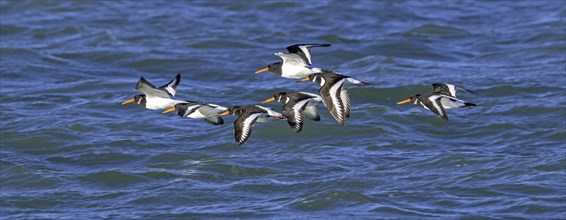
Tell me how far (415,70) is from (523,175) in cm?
668

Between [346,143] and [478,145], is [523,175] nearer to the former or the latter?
[478,145]

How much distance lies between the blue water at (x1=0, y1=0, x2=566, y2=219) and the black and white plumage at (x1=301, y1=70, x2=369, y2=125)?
3.86m

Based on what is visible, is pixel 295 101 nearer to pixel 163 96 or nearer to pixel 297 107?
pixel 297 107

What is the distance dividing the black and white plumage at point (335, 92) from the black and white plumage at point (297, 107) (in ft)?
1.06

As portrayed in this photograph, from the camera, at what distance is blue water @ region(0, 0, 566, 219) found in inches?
738

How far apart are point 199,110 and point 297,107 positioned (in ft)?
3.98

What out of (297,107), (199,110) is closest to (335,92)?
(297,107)

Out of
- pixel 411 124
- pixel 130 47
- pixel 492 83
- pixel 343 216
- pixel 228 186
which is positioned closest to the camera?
pixel 343 216

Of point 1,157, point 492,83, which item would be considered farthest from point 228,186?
point 492,83

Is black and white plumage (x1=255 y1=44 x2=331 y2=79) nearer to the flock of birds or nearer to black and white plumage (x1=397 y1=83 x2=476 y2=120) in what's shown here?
the flock of birds

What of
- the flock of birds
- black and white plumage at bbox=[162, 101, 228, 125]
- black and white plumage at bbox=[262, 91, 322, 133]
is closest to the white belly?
the flock of birds

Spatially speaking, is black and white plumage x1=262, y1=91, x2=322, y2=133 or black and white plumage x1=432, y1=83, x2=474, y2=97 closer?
black and white plumage x1=262, y1=91, x2=322, y2=133

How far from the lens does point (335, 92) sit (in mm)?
14023

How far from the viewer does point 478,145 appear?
21.2m
